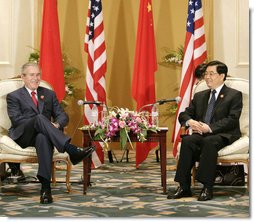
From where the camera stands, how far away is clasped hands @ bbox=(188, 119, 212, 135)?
18.2ft

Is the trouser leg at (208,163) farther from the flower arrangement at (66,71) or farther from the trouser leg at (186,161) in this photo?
the flower arrangement at (66,71)

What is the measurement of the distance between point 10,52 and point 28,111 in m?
3.53

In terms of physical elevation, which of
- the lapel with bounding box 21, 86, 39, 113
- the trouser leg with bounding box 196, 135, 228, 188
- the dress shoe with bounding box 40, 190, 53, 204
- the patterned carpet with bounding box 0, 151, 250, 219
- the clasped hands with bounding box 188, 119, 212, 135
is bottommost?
the patterned carpet with bounding box 0, 151, 250, 219

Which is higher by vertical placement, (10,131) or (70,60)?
(70,60)

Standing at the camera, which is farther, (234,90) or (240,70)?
(240,70)

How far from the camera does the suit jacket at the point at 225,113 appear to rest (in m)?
5.53

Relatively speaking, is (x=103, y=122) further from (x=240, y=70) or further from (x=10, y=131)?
(x=240, y=70)

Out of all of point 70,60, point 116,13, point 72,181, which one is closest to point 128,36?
point 116,13

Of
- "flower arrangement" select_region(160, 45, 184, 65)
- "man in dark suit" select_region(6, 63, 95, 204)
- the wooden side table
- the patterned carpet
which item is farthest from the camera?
"flower arrangement" select_region(160, 45, 184, 65)

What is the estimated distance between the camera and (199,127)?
5566mm

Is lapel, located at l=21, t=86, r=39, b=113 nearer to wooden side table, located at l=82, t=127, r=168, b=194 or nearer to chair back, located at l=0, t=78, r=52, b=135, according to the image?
chair back, located at l=0, t=78, r=52, b=135

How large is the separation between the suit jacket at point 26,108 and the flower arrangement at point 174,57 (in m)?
3.49

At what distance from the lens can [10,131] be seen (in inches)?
224

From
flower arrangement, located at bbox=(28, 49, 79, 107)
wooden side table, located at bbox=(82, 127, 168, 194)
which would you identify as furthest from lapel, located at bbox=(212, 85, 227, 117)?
flower arrangement, located at bbox=(28, 49, 79, 107)
